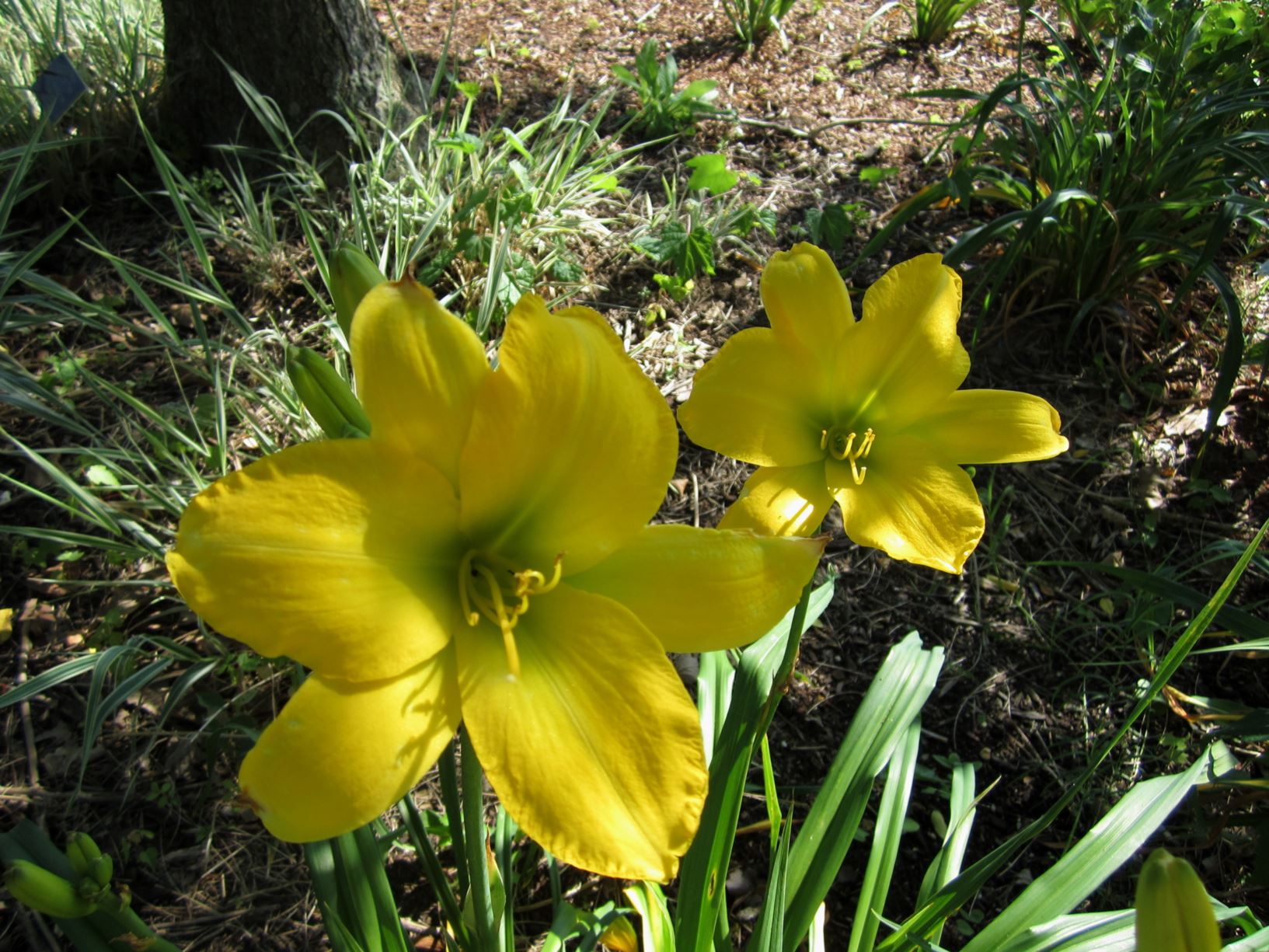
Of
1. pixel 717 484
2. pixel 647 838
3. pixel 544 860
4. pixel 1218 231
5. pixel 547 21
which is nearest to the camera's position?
pixel 647 838

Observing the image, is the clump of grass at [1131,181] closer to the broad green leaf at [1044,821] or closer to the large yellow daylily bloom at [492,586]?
the broad green leaf at [1044,821]

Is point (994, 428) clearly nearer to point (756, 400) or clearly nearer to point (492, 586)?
point (756, 400)

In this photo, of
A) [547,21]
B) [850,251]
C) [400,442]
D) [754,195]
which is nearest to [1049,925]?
[400,442]

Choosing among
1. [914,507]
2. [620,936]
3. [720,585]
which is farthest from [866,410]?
[620,936]

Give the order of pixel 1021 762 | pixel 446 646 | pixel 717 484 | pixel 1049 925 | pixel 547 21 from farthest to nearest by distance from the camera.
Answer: pixel 547 21, pixel 717 484, pixel 1021 762, pixel 1049 925, pixel 446 646

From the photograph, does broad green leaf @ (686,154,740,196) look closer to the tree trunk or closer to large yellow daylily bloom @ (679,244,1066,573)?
the tree trunk

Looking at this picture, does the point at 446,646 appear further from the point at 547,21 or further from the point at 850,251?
the point at 547,21
